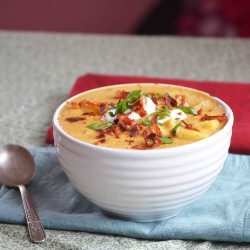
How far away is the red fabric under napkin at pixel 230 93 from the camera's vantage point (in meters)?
1.15

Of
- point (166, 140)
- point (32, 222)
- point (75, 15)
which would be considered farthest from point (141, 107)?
point (75, 15)

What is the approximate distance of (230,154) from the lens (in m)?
1.13

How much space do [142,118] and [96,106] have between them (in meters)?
0.10

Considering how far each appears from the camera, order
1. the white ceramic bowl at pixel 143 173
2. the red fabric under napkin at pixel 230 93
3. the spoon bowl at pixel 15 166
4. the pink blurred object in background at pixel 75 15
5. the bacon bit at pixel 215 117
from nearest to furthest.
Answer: the white ceramic bowl at pixel 143 173 < the bacon bit at pixel 215 117 < the spoon bowl at pixel 15 166 < the red fabric under napkin at pixel 230 93 < the pink blurred object in background at pixel 75 15

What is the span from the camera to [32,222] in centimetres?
90

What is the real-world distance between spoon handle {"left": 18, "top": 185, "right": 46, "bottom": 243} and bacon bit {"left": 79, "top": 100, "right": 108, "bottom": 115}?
19 cm

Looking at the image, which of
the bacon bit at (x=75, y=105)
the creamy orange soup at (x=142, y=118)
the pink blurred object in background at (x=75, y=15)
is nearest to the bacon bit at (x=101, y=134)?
the creamy orange soup at (x=142, y=118)

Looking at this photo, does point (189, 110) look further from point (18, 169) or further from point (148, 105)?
point (18, 169)

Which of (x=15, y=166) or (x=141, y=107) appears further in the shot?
(x=15, y=166)

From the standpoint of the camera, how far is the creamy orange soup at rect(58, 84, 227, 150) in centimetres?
86

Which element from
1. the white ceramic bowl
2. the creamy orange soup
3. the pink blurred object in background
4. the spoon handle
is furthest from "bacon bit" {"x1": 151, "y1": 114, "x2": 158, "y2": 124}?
the pink blurred object in background

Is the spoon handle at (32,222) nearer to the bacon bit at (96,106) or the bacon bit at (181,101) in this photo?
the bacon bit at (96,106)

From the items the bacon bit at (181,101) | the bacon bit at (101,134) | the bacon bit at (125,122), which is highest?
the bacon bit at (125,122)

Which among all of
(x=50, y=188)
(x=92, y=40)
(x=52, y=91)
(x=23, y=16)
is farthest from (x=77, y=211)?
(x=23, y=16)
